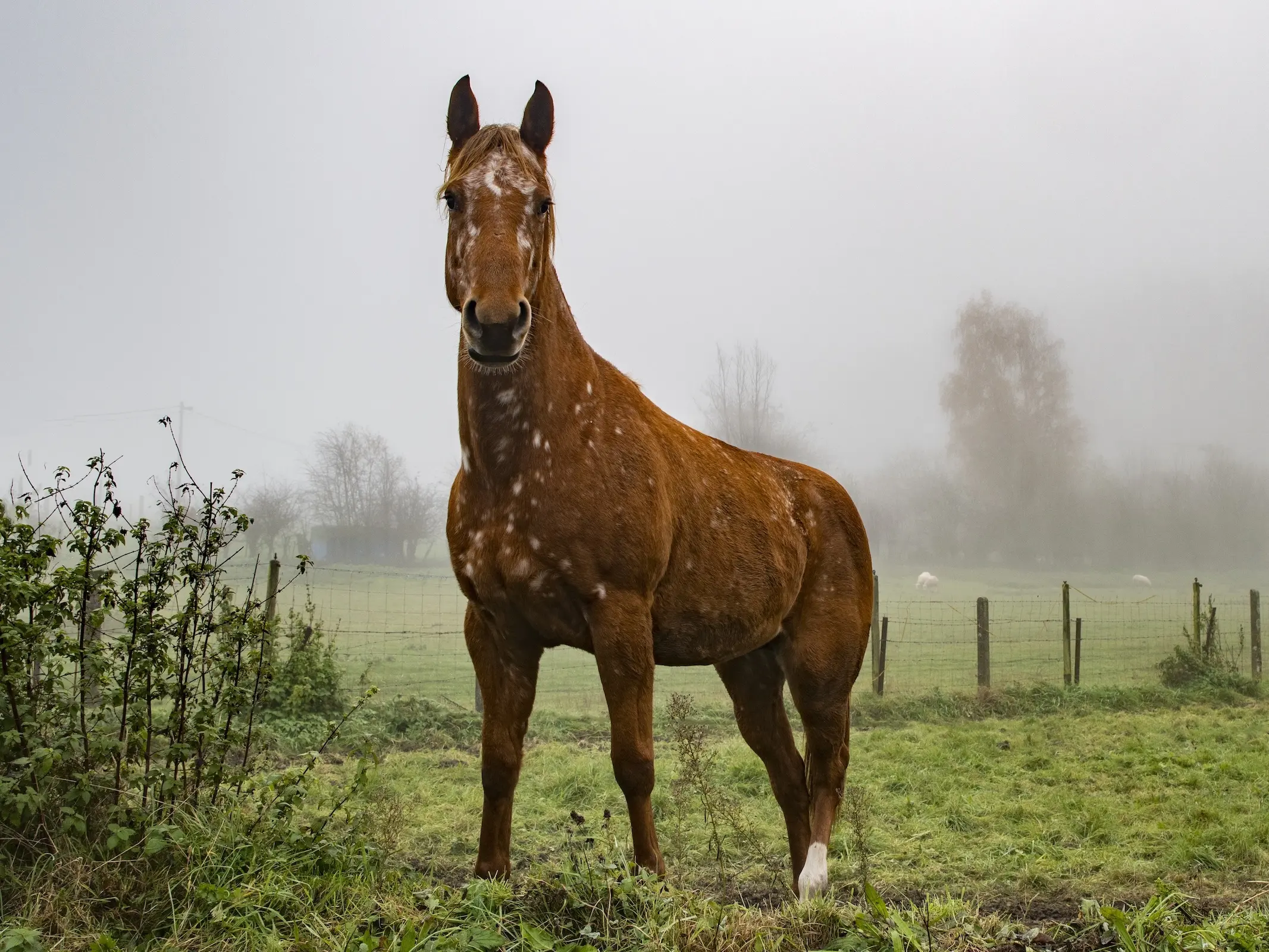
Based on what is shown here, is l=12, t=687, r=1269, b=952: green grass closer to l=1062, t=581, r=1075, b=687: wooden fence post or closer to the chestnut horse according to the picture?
the chestnut horse

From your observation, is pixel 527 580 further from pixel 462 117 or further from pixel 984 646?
pixel 984 646

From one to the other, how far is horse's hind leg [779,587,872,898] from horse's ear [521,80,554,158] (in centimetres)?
281

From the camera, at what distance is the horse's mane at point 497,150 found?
3.73 meters

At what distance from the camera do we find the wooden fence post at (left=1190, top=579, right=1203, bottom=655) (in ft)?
48.9

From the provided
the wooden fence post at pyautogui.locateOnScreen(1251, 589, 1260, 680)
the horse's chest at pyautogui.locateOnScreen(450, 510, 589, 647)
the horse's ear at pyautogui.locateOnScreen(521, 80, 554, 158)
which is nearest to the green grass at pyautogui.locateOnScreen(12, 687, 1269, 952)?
the horse's chest at pyautogui.locateOnScreen(450, 510, 589, 647)

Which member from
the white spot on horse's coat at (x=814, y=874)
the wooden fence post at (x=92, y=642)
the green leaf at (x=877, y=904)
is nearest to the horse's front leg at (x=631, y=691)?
the green leaf at (x=877, y=904)

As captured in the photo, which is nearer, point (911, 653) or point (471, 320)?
point (471, 320)

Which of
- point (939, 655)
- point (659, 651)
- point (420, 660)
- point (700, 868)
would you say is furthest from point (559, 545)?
point (939, 655)

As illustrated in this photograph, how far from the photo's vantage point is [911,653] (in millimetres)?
16828

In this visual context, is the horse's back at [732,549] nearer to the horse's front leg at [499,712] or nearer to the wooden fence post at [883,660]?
the horse's front leg at [499,712]

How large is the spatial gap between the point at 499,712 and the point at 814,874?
6.20 ft

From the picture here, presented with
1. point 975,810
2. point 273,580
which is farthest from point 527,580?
point 273,580

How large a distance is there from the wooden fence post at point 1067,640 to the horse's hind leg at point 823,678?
11140mm

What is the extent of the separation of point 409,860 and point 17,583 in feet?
9.58
